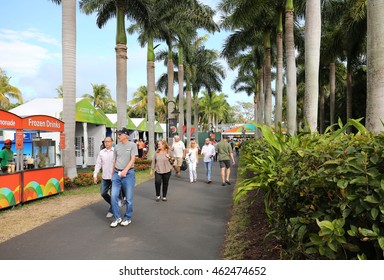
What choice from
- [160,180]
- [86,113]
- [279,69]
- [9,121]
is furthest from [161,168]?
[279,69]

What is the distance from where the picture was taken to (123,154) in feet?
21.8

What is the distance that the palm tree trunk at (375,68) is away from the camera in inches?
225

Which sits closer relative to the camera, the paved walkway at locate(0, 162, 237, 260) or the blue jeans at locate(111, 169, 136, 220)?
the paved walkway at locate(0, 162, 237, 260)

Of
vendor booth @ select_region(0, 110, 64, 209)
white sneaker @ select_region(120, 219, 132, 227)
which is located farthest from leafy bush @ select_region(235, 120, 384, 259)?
vendor booth @ select_region(0, 110, 64, 209)

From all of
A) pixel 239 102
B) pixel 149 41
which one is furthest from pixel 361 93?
pixel 239 102

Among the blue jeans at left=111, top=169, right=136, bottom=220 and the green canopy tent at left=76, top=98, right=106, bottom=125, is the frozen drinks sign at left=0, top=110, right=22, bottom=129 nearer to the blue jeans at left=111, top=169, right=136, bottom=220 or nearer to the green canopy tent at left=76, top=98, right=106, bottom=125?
the blue jeans at left=111, top=169, right=136, bottom=220

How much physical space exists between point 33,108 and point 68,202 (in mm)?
10646

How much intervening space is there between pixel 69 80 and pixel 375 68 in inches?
404

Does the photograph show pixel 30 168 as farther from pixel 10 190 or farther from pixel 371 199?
pixel 371 199

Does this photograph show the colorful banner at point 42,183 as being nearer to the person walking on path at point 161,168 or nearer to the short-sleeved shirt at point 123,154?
the person walking on path at point 161,168

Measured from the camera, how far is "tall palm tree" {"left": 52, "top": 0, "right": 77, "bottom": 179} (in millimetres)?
12266

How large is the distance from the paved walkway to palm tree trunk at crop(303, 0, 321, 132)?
3784mm

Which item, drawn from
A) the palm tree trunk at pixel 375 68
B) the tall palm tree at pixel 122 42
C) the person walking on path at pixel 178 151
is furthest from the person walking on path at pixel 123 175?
the tall palm tree at pixel 122 42

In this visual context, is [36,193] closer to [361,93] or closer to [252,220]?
[252,220]
